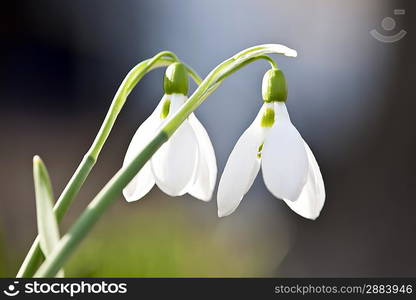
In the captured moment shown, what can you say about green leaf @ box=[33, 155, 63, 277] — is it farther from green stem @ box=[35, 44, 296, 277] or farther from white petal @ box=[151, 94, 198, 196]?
white petal @ box=[151, 94, 198, 196]

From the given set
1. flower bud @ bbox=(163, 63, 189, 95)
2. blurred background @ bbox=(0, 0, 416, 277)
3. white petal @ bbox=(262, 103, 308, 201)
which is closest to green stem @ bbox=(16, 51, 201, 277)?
flower bud @ bbox=(163, 63, 189, 95)

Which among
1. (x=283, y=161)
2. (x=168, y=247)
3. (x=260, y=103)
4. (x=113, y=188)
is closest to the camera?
(x=113, y=188)

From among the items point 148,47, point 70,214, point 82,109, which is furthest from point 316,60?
point 70,214

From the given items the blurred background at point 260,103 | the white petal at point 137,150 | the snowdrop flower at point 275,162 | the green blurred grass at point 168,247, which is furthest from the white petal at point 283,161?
the blurred background at point 260,103

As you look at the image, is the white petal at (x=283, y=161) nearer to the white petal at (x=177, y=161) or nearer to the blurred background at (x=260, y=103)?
the white petal at (x=177, y=161)

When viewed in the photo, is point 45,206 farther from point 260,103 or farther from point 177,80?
point 260,103

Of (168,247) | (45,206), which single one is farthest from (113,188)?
(168,247)
